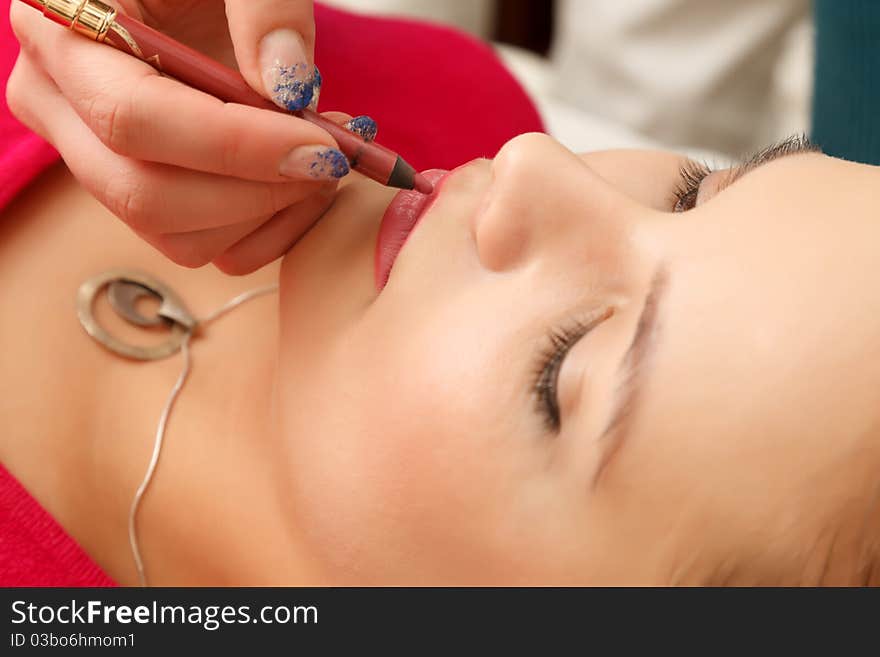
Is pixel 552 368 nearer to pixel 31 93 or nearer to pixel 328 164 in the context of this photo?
pixel 328 164

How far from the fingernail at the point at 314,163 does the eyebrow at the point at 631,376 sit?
8.4 inches

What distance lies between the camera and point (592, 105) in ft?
5.34

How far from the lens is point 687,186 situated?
2.20ft

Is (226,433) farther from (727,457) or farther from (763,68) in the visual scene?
(763,68)

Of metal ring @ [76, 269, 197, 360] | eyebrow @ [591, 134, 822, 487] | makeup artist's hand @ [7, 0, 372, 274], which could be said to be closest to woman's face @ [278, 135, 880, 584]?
eyebrow @ [591, 134, 822, 487]

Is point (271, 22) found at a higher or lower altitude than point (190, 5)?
lower

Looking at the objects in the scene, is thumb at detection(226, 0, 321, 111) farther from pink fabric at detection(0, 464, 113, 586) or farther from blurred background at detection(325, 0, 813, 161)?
blurred background at detection(325, 0, 813, 161)

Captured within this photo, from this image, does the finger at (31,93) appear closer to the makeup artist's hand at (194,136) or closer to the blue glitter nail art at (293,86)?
the makeup artist's hand at (194,136)

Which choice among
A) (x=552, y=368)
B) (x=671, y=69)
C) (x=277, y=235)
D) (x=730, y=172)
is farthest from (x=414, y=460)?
(x=671, y=69)

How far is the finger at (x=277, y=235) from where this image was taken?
2.23 feet

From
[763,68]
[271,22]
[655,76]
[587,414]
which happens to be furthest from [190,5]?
[763,68]

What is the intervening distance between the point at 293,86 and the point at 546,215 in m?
0.18

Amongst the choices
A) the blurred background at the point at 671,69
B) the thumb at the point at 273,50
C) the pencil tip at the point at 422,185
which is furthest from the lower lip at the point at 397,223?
→ the blurred background at the point at 671,69
